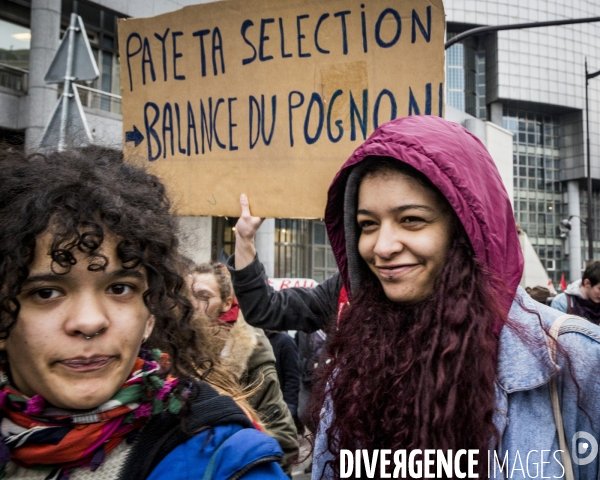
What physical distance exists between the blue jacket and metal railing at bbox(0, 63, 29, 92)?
1197 centimetres

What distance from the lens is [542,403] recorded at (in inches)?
59.4

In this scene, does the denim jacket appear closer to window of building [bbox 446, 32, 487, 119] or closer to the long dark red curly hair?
the long dark red curly hair

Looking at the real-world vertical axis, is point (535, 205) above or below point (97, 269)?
above

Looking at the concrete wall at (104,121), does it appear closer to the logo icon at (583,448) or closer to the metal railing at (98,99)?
the metal railing at (98,99)

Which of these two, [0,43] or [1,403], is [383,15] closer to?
[1,403]

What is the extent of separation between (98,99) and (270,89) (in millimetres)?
10909

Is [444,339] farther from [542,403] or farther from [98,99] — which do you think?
[98,99]

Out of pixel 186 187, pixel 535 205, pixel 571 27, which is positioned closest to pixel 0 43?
pixel 186 187

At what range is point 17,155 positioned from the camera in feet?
5.31

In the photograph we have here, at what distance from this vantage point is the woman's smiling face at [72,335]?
136 cm

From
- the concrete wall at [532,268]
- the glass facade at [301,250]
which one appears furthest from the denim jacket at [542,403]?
the concrete wall at [532,268]

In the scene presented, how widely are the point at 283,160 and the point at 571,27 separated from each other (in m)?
52.2

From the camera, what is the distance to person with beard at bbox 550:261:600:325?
18.9 feet

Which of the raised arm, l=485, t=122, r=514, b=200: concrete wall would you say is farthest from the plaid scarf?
l=485, t=122, r=514, b=200: concrete wall
